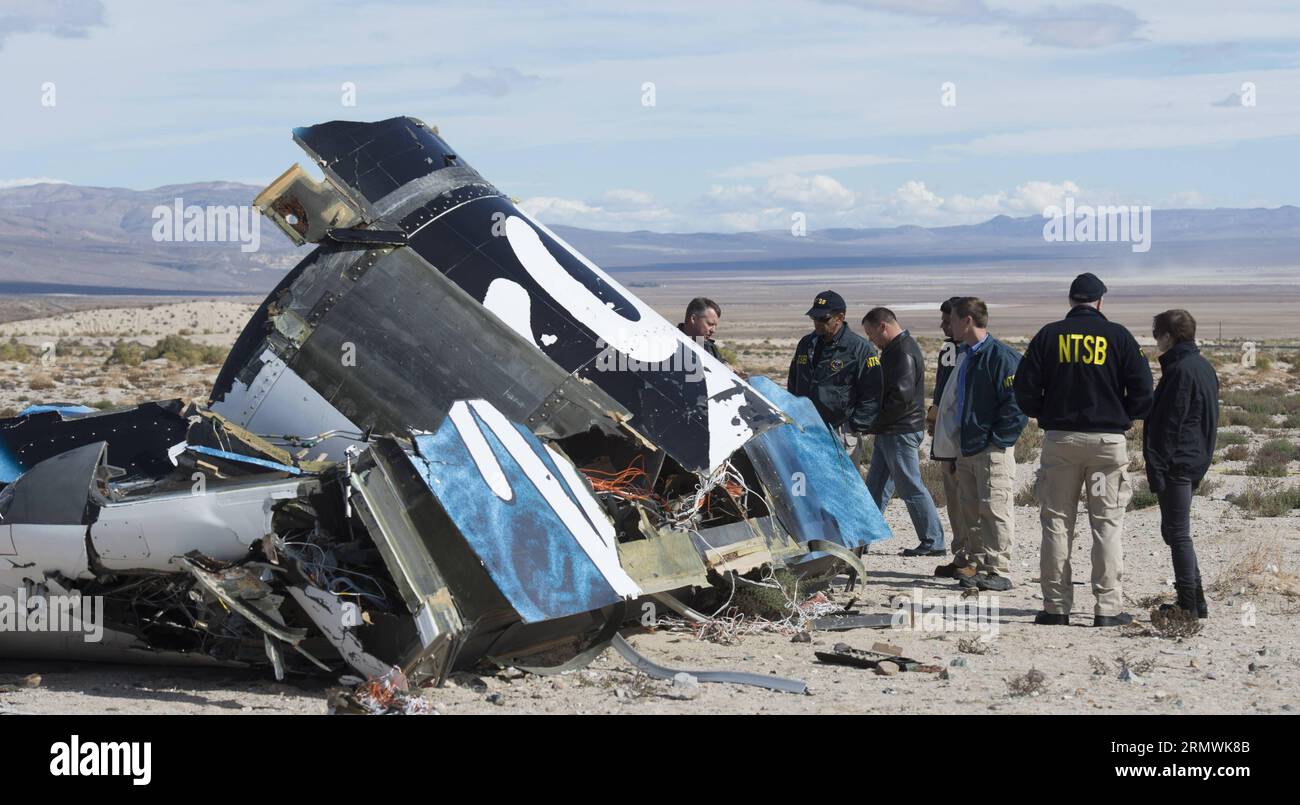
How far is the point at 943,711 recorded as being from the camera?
6.90 metres

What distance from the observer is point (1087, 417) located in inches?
335

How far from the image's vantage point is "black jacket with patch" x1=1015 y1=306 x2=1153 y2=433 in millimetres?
8500

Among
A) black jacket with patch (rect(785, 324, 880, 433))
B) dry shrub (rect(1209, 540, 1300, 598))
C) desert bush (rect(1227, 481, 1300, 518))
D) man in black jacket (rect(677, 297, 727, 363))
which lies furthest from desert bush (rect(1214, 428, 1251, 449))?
man in black jacket (rect(677, 297, 727, 363))

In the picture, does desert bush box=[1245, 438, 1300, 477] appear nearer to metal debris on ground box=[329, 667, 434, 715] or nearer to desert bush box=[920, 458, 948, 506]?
desert bush box=[920, 458, 948, 506]

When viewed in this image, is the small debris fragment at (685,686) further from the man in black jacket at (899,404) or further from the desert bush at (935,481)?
the desert bush at (935,481)

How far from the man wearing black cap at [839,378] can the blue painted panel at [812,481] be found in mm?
1108

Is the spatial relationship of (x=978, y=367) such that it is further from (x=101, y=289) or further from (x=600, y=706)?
(x=101, y=289)

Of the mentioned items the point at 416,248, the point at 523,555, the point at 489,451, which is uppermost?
the point at 416,248

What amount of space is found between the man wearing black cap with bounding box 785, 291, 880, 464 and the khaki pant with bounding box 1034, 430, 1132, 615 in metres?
1.99

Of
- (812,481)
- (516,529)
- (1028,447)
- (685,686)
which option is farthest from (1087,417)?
(1028,447)

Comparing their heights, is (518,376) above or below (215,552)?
above

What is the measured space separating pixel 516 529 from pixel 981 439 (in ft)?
13.4

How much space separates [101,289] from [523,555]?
621 ft

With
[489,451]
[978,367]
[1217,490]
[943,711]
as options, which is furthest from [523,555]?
[1217,490]
